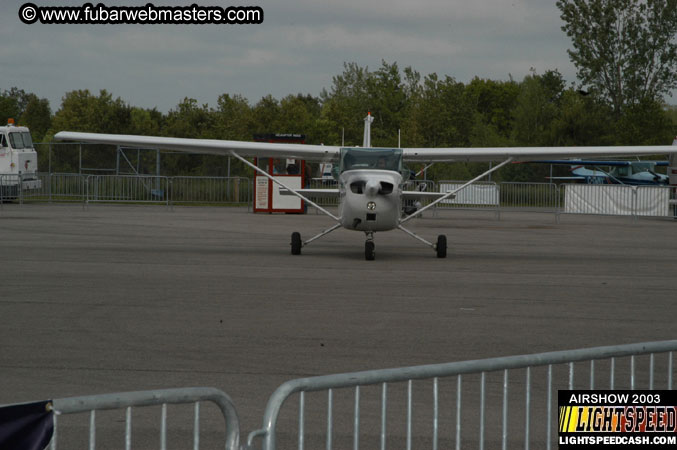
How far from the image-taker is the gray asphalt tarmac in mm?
7043

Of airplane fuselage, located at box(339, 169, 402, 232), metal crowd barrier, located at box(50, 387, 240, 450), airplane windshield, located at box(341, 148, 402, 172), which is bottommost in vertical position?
metal crowd barrier, located at box(50, 387, 240, 450)

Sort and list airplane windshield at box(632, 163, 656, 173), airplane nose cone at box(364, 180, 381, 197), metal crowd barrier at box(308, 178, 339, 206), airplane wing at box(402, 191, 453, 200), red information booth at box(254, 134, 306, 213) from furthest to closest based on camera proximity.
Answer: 1. airplane windshield at box(632, 163, 656, 173)
2. metal crowd barrier at box(308, 178, 339, 206)
3. red information booth at box(254, 134, 306, 213)
4. airplane wing at box(402, 191, 453, 200)
5. airplane nose cone at box(364, 180, 381, 197)

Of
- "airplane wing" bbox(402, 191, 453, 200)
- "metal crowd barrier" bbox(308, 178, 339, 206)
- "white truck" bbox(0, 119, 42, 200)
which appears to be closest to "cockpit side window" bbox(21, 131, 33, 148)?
"white truck" bbox(0, 119, 42, 200)

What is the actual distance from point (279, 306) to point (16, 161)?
3067 cm

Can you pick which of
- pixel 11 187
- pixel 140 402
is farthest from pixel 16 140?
pixel 140 402

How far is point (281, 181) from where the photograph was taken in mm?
34188

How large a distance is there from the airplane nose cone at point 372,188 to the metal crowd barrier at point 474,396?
8.61 metres

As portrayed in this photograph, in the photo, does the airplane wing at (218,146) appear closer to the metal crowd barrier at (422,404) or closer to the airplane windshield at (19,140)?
the metal crowd barrier at (422,404)

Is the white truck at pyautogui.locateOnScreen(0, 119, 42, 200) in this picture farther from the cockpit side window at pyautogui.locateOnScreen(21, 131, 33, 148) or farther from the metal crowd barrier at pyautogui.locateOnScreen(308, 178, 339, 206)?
the metal crowd barrier at pyautogui.locateOnScreen(308, 178, 339, 206)

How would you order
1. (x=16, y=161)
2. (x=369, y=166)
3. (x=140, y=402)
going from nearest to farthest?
(x=140, y=402) < (x=369, y=166) < (x=16, y=161)

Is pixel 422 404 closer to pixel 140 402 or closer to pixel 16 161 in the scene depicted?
pixel 140 402

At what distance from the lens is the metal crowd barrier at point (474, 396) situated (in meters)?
3.51

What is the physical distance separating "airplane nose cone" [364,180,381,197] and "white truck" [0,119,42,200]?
23531mm

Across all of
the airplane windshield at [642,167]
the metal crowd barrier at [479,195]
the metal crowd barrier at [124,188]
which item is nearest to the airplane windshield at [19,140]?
the metal crowd barrier at [124,188]
